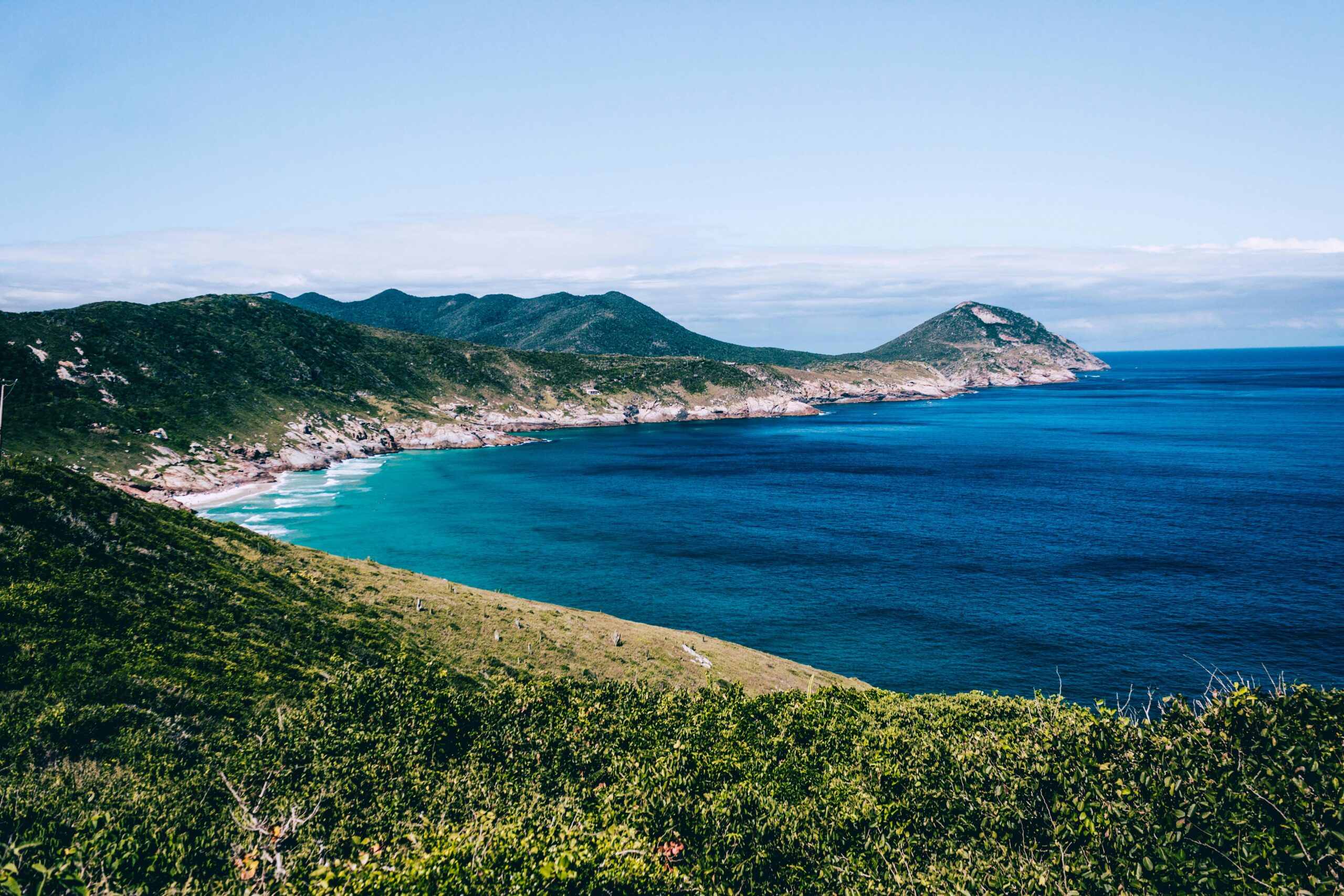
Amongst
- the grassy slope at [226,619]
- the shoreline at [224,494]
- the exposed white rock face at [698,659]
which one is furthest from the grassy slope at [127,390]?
the exposed white rock face at [698,659]

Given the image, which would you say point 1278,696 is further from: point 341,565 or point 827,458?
point 827,458

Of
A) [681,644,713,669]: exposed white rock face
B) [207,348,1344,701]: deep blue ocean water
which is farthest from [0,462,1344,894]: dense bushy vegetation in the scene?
[207,348,1344,701]: deep blue ocean water

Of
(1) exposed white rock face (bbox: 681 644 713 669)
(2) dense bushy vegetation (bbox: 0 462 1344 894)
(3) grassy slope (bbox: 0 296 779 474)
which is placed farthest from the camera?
(3) grassy slope (bbox: 0 296 779 474)

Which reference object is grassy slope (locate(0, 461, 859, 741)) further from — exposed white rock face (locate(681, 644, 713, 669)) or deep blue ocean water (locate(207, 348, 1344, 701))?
deep blue ocean water (locate(207, 348, 1344, 701))

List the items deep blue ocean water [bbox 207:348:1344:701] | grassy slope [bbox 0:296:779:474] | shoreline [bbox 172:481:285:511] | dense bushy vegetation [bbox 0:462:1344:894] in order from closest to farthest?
dense bushy vegetation [bbox 0:462:1344:894], deep blue ocean water [bbox 207:348:1344:701], shoreline [bbox 172:481:285:511], grassy slope [bbox 0:296:779:474]

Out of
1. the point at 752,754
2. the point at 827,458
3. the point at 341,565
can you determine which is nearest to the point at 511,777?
the point at 752,754

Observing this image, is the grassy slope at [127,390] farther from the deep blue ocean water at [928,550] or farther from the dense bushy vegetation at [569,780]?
the dense bushy vegetation at [569,780]
